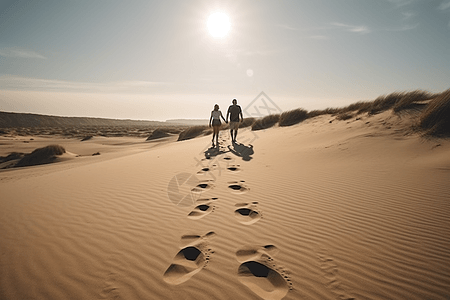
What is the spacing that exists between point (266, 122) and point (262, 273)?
15.2 m

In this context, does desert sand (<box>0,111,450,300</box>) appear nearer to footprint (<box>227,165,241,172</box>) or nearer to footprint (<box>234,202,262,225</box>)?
footprint (<box>234,202,262,225</box>)

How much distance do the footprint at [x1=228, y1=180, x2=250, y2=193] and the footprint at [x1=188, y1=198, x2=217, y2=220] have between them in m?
0.67

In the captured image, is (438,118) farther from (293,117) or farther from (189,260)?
(293,117)

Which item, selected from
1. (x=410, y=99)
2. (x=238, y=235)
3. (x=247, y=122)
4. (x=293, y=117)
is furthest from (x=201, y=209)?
(x=247, y=122)

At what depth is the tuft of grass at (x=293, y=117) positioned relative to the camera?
14133 millimetres

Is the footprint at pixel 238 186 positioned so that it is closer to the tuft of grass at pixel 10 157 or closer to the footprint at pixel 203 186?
the footprint at pixel 203 186

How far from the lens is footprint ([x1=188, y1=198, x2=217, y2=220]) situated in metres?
2.99

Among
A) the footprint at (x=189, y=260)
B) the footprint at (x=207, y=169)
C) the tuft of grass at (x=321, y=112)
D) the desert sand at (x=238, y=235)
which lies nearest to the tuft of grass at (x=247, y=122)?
the tuft of grass at (x=321, y=112)

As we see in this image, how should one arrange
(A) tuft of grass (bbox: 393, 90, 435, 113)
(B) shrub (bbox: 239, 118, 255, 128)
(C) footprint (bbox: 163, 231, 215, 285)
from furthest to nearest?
1. (B) shrub (bbox: 239, 118, 255, 128)
2. (A) tuft of grass (bbox: 393, 90, 435, 113)
3. (C) footprint (bbox: 163, 231, 215, 285)

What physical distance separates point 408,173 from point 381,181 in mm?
688

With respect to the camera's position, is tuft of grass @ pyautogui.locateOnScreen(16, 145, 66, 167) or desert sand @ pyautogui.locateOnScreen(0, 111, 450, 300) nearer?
desert sand @ pyautogui.locateOnScreen(0, 111, 450, 300)

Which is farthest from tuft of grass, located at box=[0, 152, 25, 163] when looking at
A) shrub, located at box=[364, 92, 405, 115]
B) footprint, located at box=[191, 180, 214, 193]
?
shrub, located at box=[364, 92, 405, 115]

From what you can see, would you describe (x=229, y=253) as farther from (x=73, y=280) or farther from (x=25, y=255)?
(x=25, y=255)

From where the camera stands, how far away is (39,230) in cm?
260
